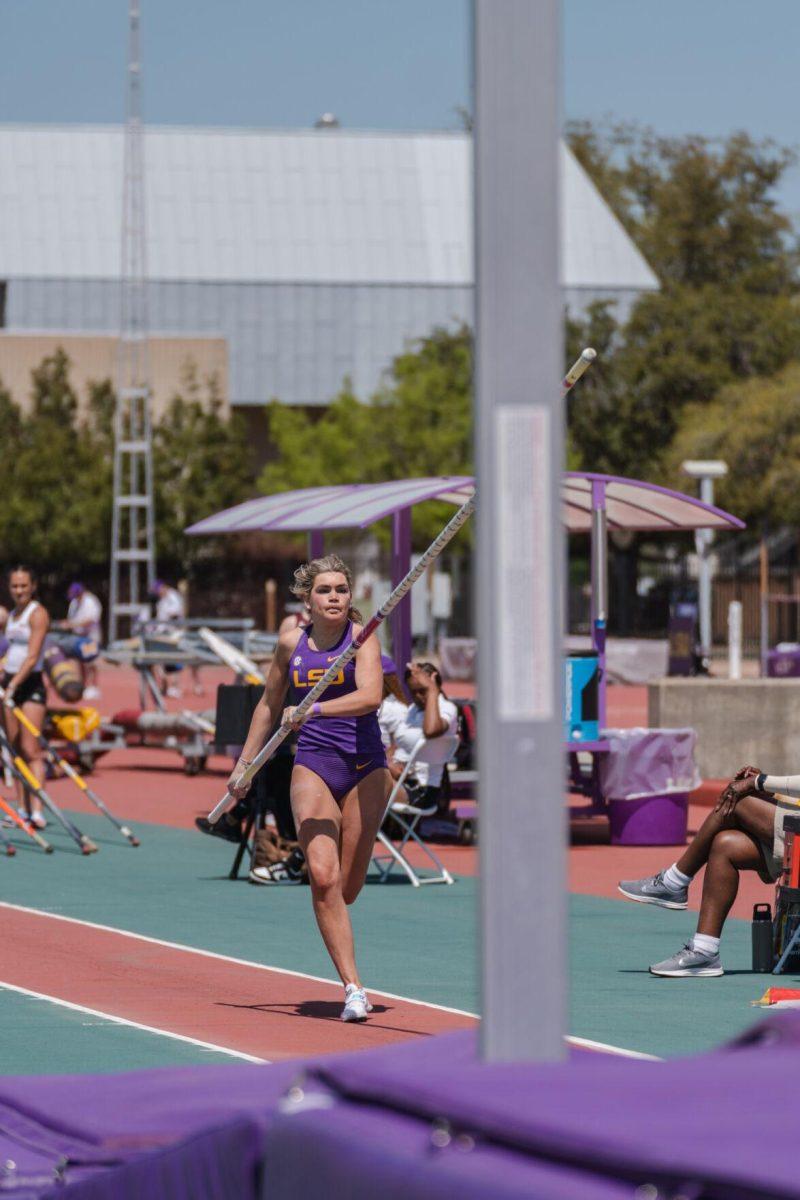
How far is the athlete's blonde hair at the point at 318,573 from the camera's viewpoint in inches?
397

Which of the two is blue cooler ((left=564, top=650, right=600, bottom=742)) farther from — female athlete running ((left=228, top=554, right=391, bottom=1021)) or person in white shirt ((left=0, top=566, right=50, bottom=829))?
female athlete running ((left=228, top=554, right=391, bottom=1021))

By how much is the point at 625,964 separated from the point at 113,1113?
6.12 meters

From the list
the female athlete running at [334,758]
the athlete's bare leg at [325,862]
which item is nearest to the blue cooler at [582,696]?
the female athlete running at [334,758]

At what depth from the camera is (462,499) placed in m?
19.4

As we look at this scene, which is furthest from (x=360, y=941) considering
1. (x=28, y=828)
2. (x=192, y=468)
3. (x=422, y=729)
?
(x=192, y=468)

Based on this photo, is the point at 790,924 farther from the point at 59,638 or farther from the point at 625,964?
the point at 59,638

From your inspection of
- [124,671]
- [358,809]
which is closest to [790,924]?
[358,809]

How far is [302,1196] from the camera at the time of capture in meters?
4.00

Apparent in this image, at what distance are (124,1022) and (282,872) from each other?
213 inches

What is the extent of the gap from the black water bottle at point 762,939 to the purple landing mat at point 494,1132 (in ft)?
20.1

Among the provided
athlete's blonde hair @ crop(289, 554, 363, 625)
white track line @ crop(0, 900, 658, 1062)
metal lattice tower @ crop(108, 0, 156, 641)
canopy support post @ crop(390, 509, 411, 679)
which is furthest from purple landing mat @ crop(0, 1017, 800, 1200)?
metal lattice tower @ crop(108, 0, 156, 641)

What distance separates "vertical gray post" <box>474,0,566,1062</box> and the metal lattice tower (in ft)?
117

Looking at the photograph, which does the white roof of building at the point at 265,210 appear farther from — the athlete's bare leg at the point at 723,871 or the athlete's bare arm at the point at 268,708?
Answer: the athlete's bare arm at the point at 268,708

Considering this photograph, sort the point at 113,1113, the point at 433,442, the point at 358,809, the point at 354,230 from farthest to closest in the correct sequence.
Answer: the point at 354,230
the point at 433,442
the point at 358,809
the point at 113,1113
